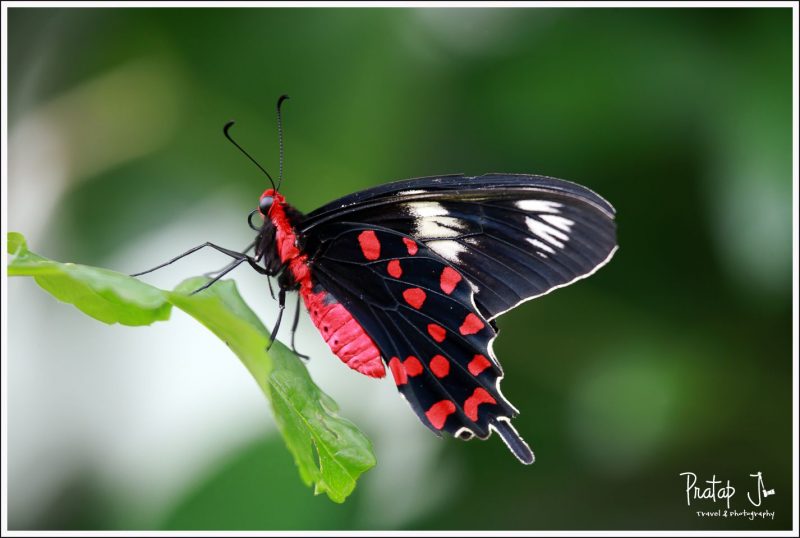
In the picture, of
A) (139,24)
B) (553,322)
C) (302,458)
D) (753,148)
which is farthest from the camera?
(139,24)

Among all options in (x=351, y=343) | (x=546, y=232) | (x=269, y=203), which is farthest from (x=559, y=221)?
(x=269, y=203)

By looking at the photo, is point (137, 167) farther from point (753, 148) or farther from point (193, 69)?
point (753, 148)

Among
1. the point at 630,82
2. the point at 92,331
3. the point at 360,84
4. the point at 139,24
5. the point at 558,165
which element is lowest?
the point at 92,331

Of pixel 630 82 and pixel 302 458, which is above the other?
pixel 630 82

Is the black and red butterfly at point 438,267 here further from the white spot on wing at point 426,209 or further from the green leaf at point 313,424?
the green leaf at point 313,424

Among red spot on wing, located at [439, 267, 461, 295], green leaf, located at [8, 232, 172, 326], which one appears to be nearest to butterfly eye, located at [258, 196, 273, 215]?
red spot on wing, located at [439, 267, 461, 295]

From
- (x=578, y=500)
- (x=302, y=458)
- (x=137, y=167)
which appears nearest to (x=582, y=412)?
(x=578, y=500)

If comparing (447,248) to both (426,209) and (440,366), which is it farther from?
(440,366)
